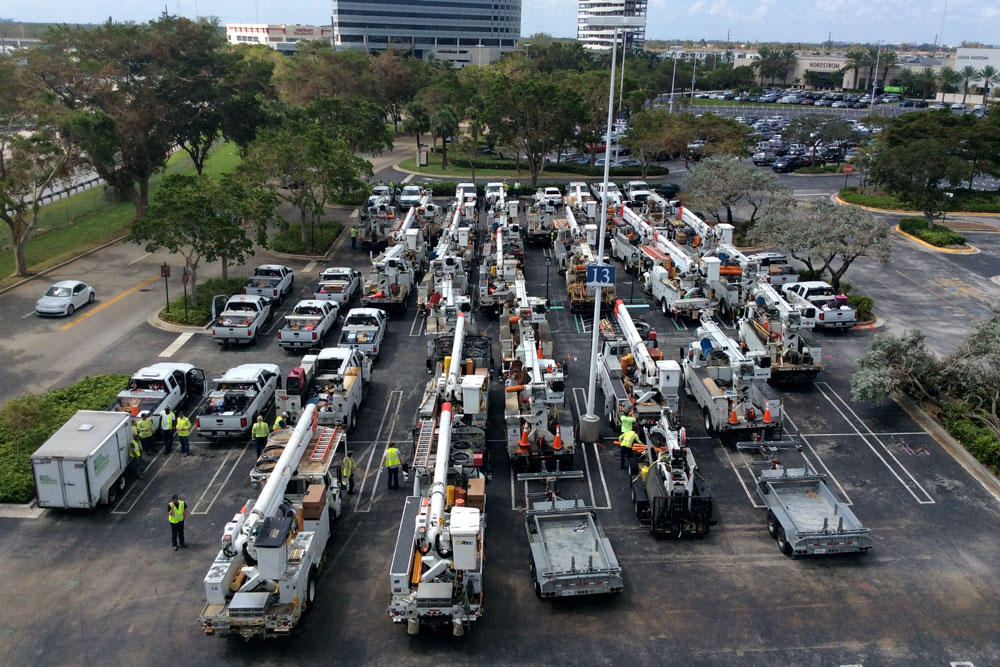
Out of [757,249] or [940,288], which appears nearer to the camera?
[940,288]

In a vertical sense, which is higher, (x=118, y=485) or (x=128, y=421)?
(x=128, y=421)

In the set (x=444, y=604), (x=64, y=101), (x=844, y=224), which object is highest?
(x=64, y=101)

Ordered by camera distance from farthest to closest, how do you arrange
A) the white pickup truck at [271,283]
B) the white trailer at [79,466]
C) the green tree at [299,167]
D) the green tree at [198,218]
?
the green tree at [299,167] < the white pickup truck at [271,283] < the green tree at [198,218] < the white trailer at [79,466]

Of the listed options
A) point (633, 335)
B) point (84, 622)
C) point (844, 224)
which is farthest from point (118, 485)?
point (844, 224)

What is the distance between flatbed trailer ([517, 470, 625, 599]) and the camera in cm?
1944

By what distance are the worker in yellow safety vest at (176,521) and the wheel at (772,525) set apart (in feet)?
52.7

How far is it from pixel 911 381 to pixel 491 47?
17270cm

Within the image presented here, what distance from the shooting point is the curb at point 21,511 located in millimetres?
23500

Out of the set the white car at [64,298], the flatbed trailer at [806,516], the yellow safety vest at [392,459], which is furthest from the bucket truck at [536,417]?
the white car at [64,298]

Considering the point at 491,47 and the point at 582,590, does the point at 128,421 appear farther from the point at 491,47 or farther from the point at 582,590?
the point at 491,47

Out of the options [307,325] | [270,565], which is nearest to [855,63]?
[307,325]

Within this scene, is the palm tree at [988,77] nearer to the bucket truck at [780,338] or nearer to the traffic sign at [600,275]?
the bucket truck at [780,338]

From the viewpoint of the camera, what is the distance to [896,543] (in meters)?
22.3

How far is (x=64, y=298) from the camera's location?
39.8 meters
